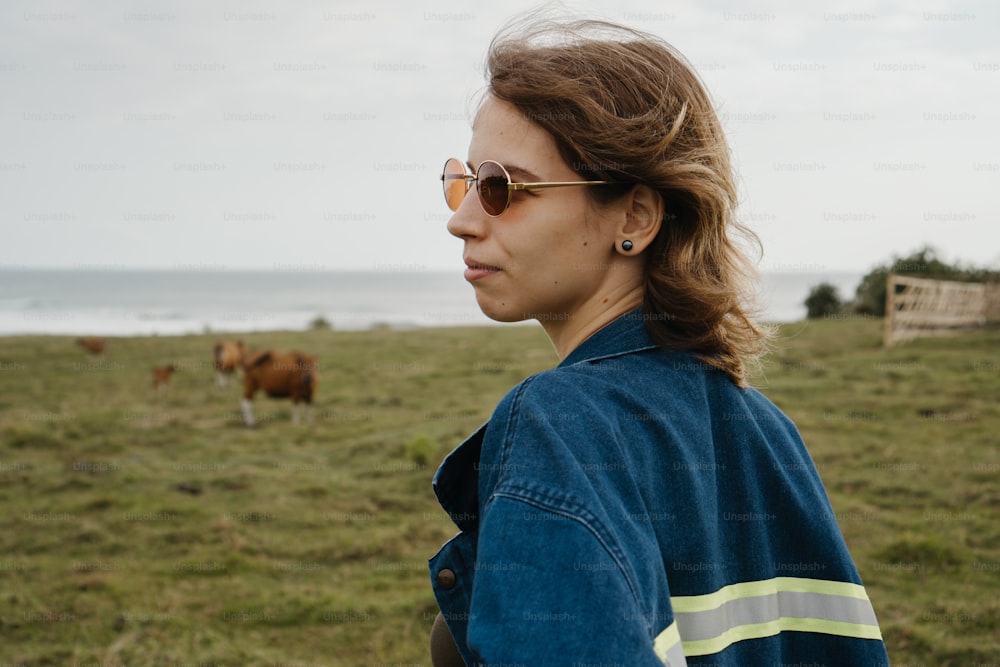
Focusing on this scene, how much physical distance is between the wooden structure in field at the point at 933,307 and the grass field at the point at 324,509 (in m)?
A: 1.71

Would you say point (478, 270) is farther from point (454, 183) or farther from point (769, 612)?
point (769, 612)

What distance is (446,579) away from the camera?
1.22 meters

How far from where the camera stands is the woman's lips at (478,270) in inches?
53.8

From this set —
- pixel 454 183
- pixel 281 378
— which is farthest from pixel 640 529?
pixel 281 378

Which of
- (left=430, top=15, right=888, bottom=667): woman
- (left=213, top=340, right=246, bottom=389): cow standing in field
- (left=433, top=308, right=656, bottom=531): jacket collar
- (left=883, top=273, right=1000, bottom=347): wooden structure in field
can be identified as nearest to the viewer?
(left=430, top=15, right=888, bottom=667): woman

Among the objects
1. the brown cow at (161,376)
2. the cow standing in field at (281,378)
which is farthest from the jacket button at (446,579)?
the brown cow at (161,376)

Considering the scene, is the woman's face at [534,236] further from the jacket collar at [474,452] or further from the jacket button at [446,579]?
the jacket button at [446,579]

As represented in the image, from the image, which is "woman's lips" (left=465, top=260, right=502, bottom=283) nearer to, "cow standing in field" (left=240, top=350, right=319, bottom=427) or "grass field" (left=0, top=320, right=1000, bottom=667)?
"grass field" (left=0, top=320, right=1000, bottom=667)

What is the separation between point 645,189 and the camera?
4.42 ft

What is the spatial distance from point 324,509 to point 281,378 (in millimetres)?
4723

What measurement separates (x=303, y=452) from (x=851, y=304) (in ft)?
72.0

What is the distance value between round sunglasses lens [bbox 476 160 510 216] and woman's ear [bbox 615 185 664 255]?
20 cm

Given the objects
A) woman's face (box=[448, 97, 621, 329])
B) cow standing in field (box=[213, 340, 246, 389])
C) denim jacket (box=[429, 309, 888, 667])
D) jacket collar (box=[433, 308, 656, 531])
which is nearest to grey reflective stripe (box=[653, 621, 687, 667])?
denim jacket (box=[429, 309, 888, 667])

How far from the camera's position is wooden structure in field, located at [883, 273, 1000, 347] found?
16562 millimetres
